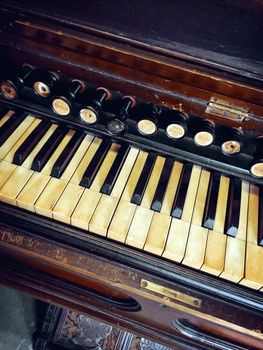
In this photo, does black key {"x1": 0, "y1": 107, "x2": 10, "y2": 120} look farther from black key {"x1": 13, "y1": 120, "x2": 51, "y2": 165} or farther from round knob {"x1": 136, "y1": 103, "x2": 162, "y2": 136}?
round knob {"x1": 136, "y1": 103, "x2": 162, "y2": 136}

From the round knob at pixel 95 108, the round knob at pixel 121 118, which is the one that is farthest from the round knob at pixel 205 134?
the round knob at pixel 95 108

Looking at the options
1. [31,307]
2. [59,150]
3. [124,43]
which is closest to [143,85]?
[124,43]

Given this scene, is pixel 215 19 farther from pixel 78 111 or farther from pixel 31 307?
pixel 31 307

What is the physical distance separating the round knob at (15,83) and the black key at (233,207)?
880 mm

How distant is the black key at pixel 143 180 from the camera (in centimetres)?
109

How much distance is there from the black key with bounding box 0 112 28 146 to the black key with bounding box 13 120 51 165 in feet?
0.27

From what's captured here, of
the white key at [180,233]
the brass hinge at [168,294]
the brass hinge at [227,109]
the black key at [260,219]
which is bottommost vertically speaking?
the brass hinge at [168,294]

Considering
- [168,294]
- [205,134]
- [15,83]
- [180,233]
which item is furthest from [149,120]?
[168,294]

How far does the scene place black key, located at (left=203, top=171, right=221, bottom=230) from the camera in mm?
1063

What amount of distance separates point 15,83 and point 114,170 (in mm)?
478

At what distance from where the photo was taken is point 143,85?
A: 1.07 meters

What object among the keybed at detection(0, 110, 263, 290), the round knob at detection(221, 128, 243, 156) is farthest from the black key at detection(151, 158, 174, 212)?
the round knob at detection(221, 128, 243, 156)

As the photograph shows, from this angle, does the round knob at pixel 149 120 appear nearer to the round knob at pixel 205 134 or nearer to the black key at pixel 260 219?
the round knob at pixel 205 134

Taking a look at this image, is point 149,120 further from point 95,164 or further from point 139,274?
point 139,274
